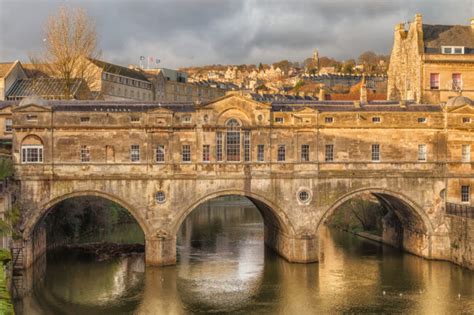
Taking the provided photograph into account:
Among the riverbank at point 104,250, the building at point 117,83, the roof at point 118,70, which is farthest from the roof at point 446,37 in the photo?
the roof at point 118,70

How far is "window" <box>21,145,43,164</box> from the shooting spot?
144ft

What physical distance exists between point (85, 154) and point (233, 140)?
421 inches

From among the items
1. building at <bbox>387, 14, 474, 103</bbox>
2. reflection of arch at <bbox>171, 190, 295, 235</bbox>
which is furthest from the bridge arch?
building at <bbox>387, 14, 474, 103</bbox>

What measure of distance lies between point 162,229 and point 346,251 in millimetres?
16763

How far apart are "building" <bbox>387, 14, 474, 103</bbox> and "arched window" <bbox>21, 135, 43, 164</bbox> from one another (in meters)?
32.8

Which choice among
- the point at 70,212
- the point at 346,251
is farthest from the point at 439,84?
the point at 70,212

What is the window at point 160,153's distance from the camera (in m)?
45.0

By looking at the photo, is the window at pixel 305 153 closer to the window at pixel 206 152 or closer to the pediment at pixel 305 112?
the pediment at pixel 305 112

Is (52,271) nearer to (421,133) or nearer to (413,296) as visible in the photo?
(413,296)

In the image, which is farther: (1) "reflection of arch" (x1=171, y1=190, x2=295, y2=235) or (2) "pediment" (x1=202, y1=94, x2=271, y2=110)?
(2) "pediment" (x1=202, y1=94, x2=271, y2=110)

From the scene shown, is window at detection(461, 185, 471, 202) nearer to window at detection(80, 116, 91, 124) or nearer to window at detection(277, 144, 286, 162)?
window at detection(277, 144, 286, 162)

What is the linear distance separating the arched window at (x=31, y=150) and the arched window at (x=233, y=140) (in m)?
13.3

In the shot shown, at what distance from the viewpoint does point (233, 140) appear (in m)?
45.6

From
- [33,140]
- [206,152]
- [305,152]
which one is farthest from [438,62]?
[33,140]
